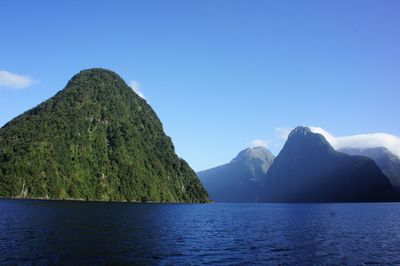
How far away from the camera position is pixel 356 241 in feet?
272

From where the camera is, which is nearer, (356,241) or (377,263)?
(377,263)

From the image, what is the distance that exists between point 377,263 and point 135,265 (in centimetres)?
3338

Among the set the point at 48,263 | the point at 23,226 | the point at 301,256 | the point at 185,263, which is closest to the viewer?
the point at 48,263

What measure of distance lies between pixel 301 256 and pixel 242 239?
74.4 ft

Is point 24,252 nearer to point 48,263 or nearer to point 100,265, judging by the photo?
point 48,263

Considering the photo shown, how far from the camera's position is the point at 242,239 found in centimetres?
8356

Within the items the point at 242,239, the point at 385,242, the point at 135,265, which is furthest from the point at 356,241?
the point at 135,265

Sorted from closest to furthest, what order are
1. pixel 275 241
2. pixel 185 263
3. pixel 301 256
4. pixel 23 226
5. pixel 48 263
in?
pixel 48 263
pixel 185 263
pixel 301 256
pixel 275 241
pixel 23 226

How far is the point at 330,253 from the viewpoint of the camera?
6550cm

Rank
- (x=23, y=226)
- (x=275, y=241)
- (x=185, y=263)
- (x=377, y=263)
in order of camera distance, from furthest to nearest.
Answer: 1. (x=23, y=226)
2. (x=275, y=241)
3. (x=377, y=263)
4. (x=185, y=263)

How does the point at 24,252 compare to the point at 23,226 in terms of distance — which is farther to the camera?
the point at 23,226

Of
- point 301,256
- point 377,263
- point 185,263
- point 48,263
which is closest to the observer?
point 48,263

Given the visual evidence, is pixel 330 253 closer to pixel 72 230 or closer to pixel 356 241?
pixel 356 241

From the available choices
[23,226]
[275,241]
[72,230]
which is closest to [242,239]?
[275,241]
